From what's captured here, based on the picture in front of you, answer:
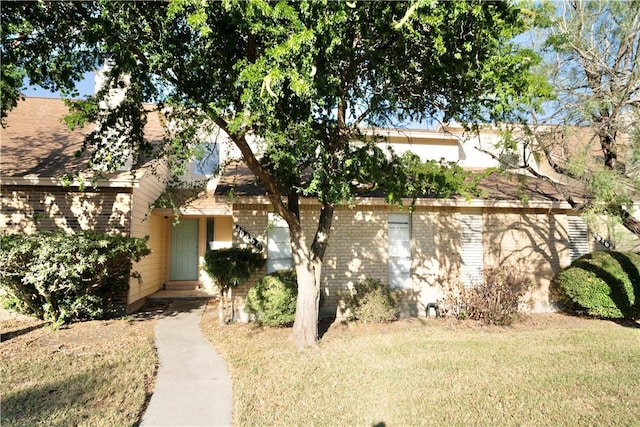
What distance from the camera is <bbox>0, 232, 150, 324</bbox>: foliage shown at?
7602 millimetres

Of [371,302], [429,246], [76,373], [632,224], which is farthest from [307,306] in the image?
[632,224]

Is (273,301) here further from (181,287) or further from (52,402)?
(181,287)

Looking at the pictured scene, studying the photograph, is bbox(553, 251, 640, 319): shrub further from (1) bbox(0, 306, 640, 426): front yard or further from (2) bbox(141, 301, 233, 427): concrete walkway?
(2) bbox(141, 301, 233, 427): concrete walkway

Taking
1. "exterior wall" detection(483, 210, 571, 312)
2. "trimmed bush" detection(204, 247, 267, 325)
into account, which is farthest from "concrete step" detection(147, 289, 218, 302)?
"exterior wall" detection(483, 210, 571, 312)

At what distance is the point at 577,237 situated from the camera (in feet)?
37.2

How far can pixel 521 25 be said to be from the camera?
224 inches

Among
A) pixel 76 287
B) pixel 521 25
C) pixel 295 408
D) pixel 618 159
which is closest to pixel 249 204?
pixel 76 287

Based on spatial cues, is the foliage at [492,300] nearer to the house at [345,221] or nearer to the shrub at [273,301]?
the house at [345,221]

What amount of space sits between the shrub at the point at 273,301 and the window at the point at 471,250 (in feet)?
16.4

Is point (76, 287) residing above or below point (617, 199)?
below

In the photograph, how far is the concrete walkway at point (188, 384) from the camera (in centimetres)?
453

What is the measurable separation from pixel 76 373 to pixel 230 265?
12.1 ft

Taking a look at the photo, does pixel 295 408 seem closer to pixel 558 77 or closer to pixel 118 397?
pixel 118 397

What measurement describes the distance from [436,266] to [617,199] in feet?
14.8
